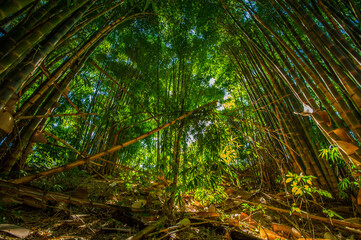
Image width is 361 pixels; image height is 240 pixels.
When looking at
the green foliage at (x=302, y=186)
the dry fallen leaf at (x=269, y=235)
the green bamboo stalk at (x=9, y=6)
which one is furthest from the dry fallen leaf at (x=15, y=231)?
the green foliage at (x=302, y=186)

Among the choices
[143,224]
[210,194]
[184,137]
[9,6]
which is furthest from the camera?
[184,137]

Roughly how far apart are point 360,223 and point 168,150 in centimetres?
209

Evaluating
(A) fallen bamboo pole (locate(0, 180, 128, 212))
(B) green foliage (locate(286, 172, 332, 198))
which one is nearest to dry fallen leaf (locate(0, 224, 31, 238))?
(A) fallen bamboo pole (locate(0, 180, 128, 212))

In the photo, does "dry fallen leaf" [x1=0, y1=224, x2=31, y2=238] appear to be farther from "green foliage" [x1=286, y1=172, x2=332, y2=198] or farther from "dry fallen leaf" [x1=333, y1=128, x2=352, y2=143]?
"dry fallen leaf" [x1=333, y1=128, x2=352, y2=143]

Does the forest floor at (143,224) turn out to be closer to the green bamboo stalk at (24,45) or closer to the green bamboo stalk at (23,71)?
the green bamboo stalk at (23,71)

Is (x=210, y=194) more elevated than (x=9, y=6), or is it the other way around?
(x=9, y=6)

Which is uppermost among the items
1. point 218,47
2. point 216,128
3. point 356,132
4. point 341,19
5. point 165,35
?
point 218,47

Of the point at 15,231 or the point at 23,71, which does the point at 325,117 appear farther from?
the point at 15,231

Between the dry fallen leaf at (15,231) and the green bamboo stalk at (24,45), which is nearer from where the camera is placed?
the green bamboo stalk at (24,45)

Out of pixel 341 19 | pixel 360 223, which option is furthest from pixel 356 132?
pixel 341 19

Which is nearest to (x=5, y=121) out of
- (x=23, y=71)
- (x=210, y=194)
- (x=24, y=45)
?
(x=23, y=71)

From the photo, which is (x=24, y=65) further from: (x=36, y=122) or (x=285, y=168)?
(x=285, y=168)

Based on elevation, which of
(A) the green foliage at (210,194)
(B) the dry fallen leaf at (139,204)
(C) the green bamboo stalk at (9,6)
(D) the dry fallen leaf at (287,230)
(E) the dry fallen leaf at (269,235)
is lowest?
(E) the dry fallen leaf at (269,235)

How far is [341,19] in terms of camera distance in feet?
5.18
